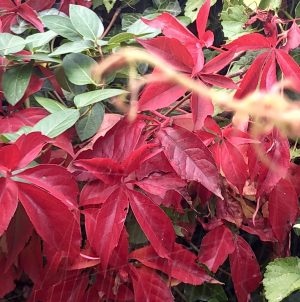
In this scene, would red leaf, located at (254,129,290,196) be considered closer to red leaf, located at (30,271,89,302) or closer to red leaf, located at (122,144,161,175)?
red leaf, located at (122,144,161,175)

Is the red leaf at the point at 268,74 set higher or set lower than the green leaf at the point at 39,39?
higher

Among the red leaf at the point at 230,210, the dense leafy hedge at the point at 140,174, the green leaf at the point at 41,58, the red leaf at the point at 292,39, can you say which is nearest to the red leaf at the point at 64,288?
the dense leafy hedge at the point at 140,174

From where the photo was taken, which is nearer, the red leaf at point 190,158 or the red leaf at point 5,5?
the red leaf at point 190,158

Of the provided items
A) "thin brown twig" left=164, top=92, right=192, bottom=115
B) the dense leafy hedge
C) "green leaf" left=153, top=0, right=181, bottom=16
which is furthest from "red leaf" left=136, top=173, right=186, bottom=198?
"green leaf" left=153, top=0, right=181, bottom=16

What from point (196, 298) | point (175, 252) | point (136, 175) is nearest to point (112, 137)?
point (136, 175)

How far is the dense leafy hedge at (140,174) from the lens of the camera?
1.94ft

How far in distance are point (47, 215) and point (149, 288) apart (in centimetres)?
17

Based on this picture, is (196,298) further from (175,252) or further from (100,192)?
(100,192)

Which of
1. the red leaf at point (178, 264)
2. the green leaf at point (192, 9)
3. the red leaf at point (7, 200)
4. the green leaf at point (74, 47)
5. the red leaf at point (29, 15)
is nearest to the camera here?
the red leaf at point (7, 200)

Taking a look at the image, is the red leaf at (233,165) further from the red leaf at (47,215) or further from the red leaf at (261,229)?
the red leaf at (47,215)

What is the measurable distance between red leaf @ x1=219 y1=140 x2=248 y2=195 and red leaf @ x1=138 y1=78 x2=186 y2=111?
11cm

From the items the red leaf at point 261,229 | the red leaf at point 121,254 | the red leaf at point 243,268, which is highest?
the red leaf at point 121,254

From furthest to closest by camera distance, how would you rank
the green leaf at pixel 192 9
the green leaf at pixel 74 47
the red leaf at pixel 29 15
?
the green leaf at pixel 192 9 → the red leaf at pixel 29 15 → the green leaf at pixel 74 47

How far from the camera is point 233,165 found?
658mm
